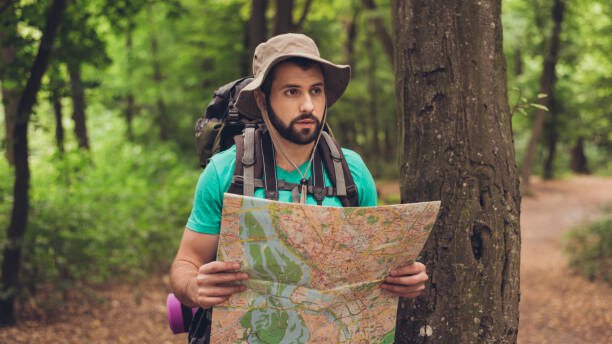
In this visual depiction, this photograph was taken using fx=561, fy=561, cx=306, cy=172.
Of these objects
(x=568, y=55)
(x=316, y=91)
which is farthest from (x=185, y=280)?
(x=568, y=55)

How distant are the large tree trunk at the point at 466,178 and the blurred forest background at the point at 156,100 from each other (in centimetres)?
59

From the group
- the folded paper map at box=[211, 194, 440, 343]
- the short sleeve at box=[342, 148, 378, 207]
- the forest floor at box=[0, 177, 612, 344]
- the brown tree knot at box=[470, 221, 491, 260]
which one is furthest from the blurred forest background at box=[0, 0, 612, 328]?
the folded paper map at box=[211, 194, 440, 343]

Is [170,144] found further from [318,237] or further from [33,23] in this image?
[318,237]

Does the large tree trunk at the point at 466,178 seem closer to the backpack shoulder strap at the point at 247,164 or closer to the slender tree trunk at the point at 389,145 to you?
the backpack shoulder strap at the point at 247,164

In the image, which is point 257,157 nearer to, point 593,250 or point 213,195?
point 213,195

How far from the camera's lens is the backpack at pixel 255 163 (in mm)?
2109

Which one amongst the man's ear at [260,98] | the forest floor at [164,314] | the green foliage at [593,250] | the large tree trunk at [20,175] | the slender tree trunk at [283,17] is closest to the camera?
the man's ear at [260,98]

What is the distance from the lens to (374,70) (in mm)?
24219

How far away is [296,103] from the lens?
7.00 ft

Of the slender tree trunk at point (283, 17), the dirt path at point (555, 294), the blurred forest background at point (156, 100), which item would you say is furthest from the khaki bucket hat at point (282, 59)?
the slender tree trunk at point (283, 17)

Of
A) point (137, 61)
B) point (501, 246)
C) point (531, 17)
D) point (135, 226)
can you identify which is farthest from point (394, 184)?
point (501, 246)

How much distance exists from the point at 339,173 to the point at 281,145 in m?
0.26

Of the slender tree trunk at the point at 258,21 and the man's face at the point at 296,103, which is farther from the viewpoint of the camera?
the slender tree trunk at the point at 258,21

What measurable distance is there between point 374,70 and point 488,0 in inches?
867
